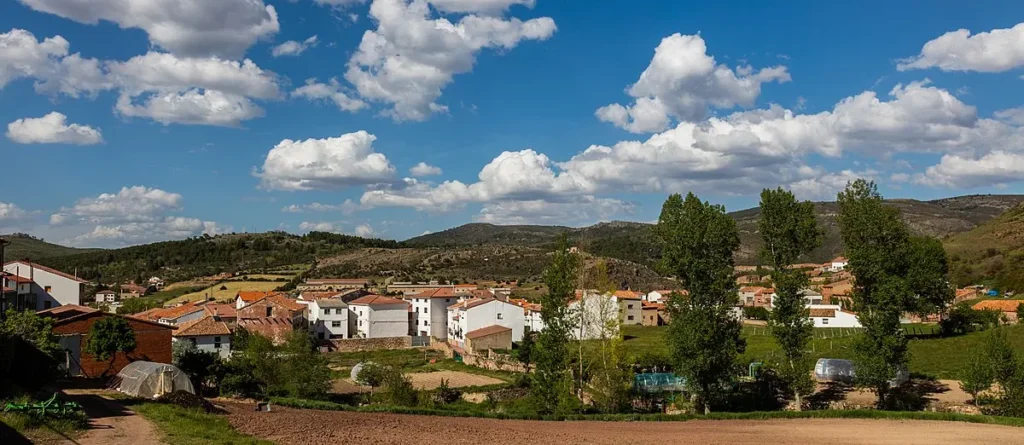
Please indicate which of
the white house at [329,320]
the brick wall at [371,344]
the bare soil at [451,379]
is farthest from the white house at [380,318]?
the bare soil at [451,379]

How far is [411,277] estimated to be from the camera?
456 ft

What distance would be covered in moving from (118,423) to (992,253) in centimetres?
13926

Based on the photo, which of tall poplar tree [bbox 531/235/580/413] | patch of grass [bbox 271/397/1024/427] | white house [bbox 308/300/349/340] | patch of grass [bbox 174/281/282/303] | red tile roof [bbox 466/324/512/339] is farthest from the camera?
patch of grass [bbox 174/281/282/303]

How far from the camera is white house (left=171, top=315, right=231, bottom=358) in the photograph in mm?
51250

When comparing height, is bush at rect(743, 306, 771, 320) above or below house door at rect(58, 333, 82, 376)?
below

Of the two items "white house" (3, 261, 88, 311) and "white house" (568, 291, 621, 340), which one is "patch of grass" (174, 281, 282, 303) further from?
"white house" (568, 291, 621, 340)

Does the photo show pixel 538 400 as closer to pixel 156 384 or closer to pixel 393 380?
pixel 393 380

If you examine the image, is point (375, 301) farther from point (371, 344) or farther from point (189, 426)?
point (189, 426)

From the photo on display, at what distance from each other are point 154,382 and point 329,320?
45.4 m

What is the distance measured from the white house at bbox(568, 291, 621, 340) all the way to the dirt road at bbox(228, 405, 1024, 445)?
585 centimetres

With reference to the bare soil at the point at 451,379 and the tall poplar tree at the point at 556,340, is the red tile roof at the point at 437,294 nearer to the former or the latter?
the bare soil at the point at 451,379

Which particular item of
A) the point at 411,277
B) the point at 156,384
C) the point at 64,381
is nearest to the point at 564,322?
the point at 156,384

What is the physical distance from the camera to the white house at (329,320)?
74938mm

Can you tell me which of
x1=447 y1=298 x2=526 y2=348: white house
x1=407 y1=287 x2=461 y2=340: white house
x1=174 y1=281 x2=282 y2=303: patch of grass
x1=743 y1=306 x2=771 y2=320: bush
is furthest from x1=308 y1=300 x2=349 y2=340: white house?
x1=743 y1=306 x2=771 y2=320: bush
